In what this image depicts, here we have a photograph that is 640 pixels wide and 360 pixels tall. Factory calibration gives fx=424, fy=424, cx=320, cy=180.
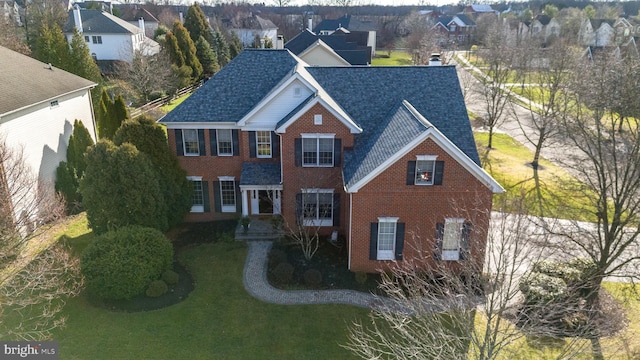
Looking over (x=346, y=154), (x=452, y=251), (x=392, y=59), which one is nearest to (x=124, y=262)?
(x=346, y=154)

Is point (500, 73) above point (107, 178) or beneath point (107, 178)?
above

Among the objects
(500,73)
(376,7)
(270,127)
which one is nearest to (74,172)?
(270,127)

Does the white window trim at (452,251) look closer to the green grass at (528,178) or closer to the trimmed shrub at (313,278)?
the trimmed shrub at (313,278)

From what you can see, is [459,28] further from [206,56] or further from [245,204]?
[245,204]

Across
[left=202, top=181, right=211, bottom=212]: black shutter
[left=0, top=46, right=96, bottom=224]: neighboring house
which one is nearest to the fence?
[left=0, top=46, right=96, bottom=224]: neighboring house

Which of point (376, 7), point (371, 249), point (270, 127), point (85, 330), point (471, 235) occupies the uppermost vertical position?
point (376, 7)

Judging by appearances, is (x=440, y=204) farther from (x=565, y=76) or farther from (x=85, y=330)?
(x=565, y=76)

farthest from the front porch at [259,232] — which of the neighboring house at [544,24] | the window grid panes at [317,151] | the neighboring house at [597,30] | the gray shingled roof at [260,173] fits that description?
the neighboring house at [544,24]
